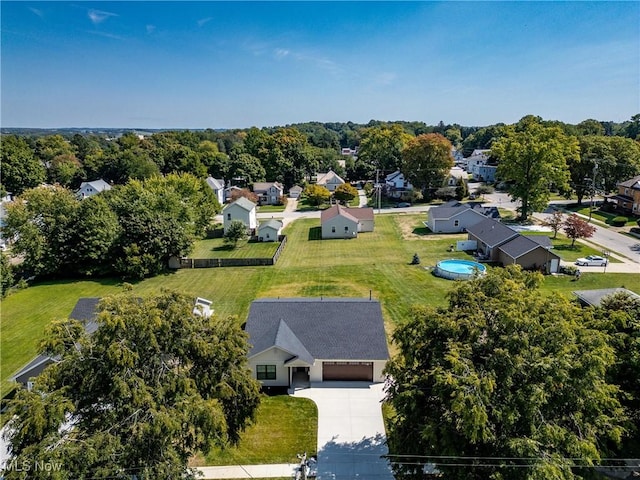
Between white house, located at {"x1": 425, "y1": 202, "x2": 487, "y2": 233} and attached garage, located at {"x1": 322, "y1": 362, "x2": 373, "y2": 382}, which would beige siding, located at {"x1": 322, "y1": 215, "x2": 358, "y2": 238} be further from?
attached garage, located at {"x1": 322, "y1": 362, "x2": 373, "y2": 382}

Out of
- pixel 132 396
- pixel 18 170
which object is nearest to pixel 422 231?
pixel 132 396

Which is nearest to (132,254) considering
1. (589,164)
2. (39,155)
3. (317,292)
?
(317,292)

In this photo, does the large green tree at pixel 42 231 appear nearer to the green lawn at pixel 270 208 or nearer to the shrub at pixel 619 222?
the green lawn at pixel 270 208

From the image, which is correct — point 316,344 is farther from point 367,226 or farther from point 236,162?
point 236,162

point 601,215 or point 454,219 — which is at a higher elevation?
point 454,219

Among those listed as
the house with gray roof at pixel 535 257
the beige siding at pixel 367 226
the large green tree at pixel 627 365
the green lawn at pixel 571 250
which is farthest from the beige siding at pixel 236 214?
the large green tree at pixel 627 365

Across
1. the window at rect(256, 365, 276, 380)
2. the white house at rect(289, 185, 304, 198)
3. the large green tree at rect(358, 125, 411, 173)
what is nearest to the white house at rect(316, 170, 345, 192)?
the white house at rect(289, 185, 304, 198)

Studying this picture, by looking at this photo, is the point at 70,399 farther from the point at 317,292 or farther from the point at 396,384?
the point at 317,292
